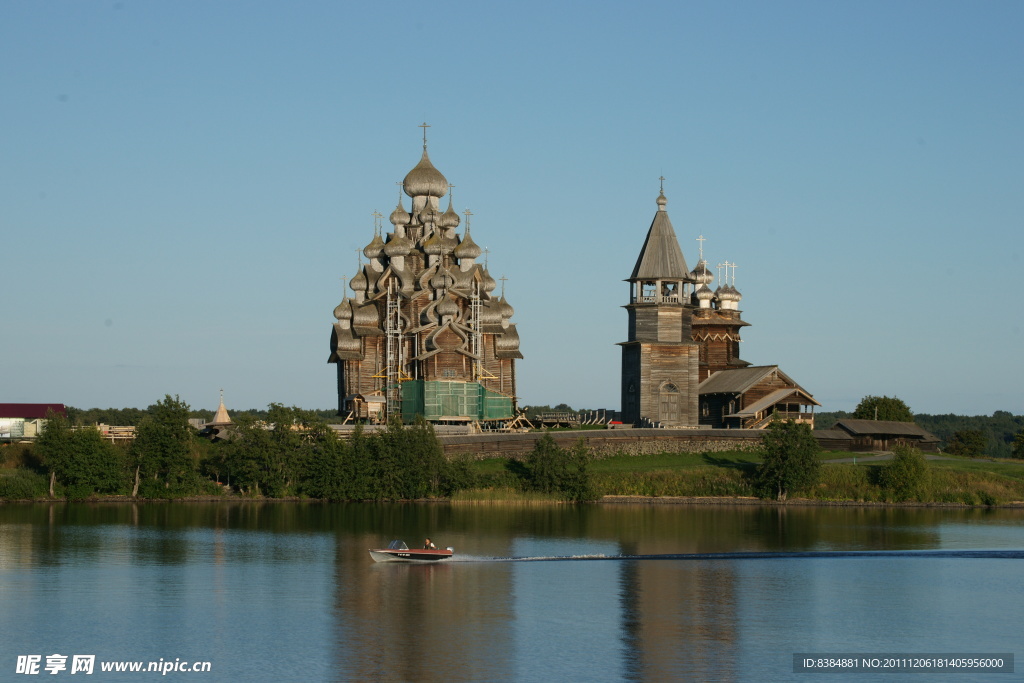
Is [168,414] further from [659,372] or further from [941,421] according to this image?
[941,421]

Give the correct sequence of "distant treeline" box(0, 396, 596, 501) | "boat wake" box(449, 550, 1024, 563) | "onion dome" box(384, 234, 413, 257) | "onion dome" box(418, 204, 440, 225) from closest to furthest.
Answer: "boat wake" box(449, 550, 1024, 563), "distant treeline" box(0, 396, 596, 501), "onion dome" box(384, 234, 413, 257), "onion dome" box(418, 204, 440, 225)

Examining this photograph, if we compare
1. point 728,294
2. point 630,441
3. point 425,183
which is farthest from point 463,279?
point 630,441

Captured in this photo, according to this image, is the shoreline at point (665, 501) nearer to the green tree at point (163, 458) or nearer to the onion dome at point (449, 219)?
the green tree at point (163, 458)

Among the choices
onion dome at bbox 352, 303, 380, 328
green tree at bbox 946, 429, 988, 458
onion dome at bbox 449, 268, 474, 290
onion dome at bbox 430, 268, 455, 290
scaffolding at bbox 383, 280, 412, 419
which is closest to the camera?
scaffolding at bbox 383, 280, 412, 419

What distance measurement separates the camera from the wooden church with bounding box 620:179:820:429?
8000 cm

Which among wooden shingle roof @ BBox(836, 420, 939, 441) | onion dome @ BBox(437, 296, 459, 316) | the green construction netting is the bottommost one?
wooden shingle roof @ BBox(836, 420, 939, 441)

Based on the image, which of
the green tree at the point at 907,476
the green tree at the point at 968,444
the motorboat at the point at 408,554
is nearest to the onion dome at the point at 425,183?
the green tree at the point at 907,476

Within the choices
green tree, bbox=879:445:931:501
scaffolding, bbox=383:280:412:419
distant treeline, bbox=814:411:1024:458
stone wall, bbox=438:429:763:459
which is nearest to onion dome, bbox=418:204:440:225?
scaffolding, bbox=383:280:412:419

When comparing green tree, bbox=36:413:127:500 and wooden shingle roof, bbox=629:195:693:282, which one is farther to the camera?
wooden shingle roof, bbox=629:195:693:282

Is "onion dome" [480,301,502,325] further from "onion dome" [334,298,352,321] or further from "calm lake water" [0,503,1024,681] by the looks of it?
"calm lake water" [0,503,1024,681]

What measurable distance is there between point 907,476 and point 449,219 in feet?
113

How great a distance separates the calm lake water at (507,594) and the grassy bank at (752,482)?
560cm

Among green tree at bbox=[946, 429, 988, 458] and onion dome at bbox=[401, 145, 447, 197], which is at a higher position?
onion dome at bbox=[401, 145, 447, 197]

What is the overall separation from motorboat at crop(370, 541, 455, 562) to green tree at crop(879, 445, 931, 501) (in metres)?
27.4
